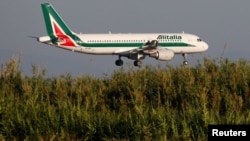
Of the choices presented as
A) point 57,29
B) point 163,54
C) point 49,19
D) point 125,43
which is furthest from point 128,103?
point 49,19

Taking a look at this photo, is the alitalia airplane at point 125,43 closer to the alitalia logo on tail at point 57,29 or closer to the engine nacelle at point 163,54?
the alitalia logo on tail at point 57,29

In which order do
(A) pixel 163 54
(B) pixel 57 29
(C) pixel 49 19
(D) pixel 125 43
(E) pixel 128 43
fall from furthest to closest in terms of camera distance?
1. (C) pixel 49 19
2. (B) pixel 57 29
3. (E) pixel 128 43
4. (D) pixel 125 43
5. (A) pixel 163 54

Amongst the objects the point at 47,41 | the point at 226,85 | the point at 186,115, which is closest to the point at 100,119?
the point at 186,115

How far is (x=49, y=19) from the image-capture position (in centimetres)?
5538

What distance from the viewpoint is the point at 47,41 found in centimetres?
5162

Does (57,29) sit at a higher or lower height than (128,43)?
higher

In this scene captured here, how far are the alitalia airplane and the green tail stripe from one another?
86 millimetres

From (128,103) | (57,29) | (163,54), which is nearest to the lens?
(128,103)

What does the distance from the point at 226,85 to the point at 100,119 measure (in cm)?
432

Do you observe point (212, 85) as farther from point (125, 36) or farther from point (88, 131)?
point (125, 36)

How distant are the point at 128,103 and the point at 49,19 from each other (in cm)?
4195

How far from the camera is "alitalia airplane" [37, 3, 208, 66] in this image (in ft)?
170

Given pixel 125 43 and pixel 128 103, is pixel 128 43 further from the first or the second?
pixel 128 103

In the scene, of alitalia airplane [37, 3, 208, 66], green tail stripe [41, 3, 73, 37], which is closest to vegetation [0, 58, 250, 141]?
alitalia airplane [37, 3, 208, 66]
